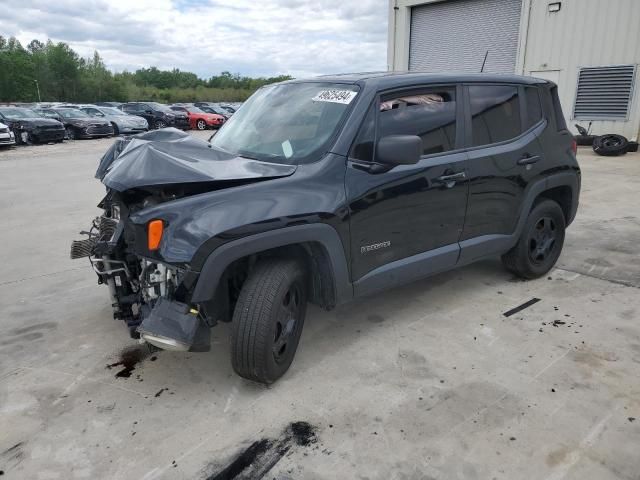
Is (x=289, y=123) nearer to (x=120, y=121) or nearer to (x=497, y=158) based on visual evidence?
(x=497, y=158)

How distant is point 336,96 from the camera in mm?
3260

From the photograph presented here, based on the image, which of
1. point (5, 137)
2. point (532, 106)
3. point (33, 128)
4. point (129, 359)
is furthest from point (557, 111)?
point (33, 128)

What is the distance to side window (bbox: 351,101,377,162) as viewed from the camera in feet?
10.0

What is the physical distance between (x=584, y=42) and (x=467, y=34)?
3696 millimetres

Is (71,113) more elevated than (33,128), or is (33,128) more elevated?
(71,113)

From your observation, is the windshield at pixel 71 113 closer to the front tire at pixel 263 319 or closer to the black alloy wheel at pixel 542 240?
the black alloy wheel at pixel 542 240

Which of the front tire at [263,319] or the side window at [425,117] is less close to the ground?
the side window at [425,117]

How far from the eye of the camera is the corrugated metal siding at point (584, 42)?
13.4 meters

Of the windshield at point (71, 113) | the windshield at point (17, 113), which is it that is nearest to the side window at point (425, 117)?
the windshield at point (17, 113)

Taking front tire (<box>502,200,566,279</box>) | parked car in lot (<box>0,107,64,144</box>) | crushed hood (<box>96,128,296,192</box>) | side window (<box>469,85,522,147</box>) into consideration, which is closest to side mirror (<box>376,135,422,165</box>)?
crushed hood (<box>96,128,296,192</box>)

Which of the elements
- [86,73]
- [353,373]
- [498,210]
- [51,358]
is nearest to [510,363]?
[353,373]

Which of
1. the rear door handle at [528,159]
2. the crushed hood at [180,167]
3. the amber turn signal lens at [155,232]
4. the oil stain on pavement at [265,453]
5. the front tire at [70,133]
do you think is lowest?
the oil stain on pavement at [265,453]

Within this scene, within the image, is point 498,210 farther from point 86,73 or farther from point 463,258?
point 86,73

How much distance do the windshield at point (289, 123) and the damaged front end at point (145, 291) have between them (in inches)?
38.1
